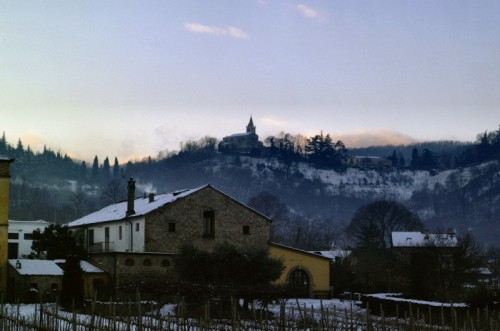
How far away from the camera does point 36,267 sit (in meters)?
47.4

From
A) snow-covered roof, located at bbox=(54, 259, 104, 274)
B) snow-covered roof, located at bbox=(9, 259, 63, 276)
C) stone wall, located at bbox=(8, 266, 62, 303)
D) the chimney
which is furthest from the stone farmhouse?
stone wall, located at bbox=(8, 266, 62, 303)

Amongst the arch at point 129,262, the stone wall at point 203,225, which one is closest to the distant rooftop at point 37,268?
the arch at point 129,262

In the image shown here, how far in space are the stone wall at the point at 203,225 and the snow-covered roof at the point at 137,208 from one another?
2.40 feet

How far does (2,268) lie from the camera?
1849 inches

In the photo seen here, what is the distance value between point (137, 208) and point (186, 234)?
6.38 meters

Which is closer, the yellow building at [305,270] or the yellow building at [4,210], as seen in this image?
the yellow building at [4,210]

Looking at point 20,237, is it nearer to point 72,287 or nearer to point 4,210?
point 4,210

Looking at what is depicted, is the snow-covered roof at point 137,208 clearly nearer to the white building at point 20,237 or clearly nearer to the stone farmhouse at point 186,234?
the stone farmhouse at point 186,234

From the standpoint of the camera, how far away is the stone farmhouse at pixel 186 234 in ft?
166

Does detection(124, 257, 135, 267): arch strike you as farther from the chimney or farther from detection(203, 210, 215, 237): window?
detection(203, 210, 215, 237): window

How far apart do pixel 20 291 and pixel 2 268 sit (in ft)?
7.79

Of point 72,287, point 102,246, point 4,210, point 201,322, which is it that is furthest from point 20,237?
point 201,322

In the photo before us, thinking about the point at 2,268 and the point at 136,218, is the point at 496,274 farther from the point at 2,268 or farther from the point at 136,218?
the point at 2,268

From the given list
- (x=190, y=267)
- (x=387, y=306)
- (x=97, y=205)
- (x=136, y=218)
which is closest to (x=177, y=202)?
(x=136, y=218)
